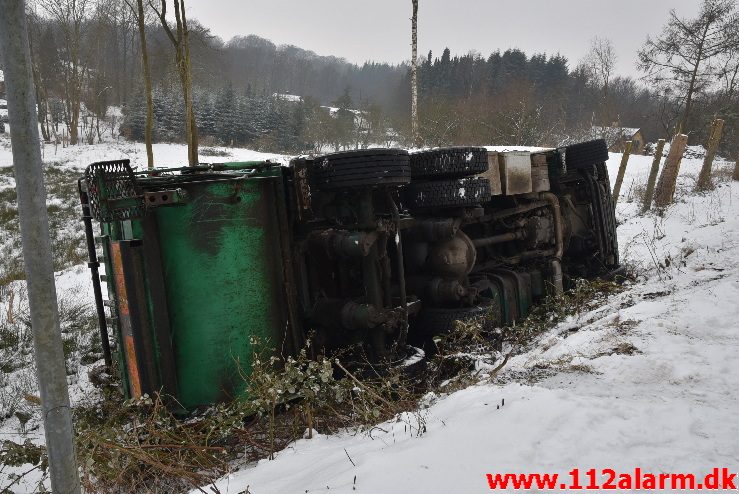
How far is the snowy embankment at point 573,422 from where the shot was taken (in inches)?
78.5

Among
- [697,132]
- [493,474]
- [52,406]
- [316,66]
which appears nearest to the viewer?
[52,406]

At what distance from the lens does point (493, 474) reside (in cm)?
194

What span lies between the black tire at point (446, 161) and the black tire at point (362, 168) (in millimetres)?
709

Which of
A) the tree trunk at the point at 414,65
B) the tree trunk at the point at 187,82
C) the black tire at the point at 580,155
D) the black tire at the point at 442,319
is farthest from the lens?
the tree trunk at the point at 414,65

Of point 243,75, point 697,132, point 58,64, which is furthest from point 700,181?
point 243,75

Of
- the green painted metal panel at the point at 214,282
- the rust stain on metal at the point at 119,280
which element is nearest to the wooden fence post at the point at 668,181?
the green painted metal panel at the point at 214,282

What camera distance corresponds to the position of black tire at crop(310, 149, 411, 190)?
3.56m

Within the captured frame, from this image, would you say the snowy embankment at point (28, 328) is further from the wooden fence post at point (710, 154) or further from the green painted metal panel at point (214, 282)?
the wooden fence post at point (710, 154)

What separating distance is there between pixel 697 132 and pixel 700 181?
59.4 feet

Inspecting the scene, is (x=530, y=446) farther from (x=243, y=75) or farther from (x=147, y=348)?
(x=243, y=75)

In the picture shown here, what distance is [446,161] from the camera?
4.34m

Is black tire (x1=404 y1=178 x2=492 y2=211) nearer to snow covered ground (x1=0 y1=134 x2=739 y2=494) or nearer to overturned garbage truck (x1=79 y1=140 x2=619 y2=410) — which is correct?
overturned garbage truck (x1=79 y1=140 x2=619 y2=410)

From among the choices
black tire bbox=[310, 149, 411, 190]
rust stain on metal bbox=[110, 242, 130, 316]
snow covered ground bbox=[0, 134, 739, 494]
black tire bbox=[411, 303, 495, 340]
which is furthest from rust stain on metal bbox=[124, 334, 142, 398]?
black tire bbox=[411, 303, 495, 340]

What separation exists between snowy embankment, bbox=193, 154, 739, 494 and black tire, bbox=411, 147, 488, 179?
1578mm
